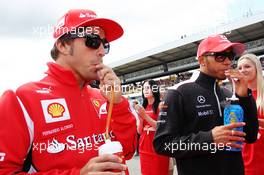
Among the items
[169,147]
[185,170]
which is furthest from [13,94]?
[185,170]

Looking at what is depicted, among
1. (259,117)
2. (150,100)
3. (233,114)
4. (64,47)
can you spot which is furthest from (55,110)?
(150,100)

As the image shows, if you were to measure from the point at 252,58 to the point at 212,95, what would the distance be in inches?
44.2

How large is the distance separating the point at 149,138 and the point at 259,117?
1749 mm

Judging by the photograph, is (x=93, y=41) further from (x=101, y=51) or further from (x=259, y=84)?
(x=259, y=84)

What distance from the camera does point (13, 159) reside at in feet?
4.40

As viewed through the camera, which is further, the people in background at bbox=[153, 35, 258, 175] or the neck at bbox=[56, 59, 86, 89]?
the people in background at bbox=[153, 35, 258, 175]

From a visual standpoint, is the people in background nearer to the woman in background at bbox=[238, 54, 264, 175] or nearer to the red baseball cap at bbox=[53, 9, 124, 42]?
the woman in background at bbox=[238, 54, 264, 175]

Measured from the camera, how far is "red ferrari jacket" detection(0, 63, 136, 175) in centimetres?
136

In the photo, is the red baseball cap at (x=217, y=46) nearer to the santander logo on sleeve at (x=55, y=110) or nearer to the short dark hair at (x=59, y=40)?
the short dark hair at (x=59, y=40)

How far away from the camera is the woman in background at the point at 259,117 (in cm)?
294

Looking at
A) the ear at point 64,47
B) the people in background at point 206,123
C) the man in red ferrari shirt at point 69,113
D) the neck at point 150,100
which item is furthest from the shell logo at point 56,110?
the neck at point 150,100

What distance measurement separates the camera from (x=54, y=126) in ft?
4.89

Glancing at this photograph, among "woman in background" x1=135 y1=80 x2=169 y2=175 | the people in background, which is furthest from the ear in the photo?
"woman in background" x1=135 y1=80 x2=169 y2=175

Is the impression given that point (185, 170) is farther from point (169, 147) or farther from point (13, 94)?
point (13, 94)
